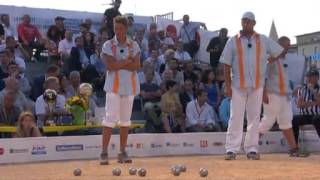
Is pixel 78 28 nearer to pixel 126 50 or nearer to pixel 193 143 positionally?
pixel 193 143

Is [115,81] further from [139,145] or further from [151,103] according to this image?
[151,103]

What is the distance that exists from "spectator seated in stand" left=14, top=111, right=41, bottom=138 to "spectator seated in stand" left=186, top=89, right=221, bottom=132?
3.65 meters

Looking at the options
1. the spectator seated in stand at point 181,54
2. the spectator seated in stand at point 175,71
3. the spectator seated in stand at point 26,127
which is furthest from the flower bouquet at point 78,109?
the spectator seated in stand at point 181,54

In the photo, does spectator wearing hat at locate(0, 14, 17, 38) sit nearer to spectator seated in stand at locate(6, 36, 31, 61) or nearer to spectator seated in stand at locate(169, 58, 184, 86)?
spectator seated in stand at locate(6, 36, 31, 61)

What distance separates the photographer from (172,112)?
13.0 m

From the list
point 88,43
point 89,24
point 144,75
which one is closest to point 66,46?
point 88,43

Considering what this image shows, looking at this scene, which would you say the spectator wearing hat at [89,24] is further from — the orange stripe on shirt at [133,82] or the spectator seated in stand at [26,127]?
the orange stripe on shirt at [133,82]

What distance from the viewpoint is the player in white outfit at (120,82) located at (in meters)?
8.77

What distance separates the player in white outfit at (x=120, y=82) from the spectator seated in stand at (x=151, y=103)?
3.86 m

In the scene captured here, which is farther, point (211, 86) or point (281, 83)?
point (211, 86)

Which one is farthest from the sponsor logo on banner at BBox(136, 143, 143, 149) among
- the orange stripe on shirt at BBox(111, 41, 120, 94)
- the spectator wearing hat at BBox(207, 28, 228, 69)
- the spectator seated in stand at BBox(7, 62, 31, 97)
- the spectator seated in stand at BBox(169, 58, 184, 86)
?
Answer: the spectator wearing hat at BBox(207, 28, 228, 69)

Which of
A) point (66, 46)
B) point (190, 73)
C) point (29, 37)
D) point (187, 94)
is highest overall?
point (29, 37)

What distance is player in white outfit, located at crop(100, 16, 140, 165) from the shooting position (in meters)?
8.77

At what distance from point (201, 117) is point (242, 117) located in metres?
3.68
